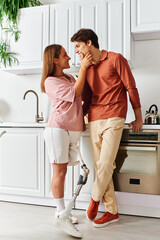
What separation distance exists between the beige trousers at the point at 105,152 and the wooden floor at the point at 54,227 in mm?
182

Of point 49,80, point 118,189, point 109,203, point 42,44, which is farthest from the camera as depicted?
point 42,44

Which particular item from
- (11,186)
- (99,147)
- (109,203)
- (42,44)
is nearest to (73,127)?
(99,147)

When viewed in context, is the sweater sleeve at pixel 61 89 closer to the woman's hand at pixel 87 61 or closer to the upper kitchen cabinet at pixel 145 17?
the woman's hand at pixel 87 61

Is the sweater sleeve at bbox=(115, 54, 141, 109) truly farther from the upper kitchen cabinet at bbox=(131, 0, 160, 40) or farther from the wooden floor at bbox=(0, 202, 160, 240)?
the wooden floor at bbox=(0, 202, 160, 240)

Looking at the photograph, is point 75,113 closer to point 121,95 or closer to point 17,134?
point 121,95

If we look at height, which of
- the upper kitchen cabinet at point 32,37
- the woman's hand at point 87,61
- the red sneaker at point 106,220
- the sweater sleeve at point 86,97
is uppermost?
the upper kitchen cabinet at point 32,37

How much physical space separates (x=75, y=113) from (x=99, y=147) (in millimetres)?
375

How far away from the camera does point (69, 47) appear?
265cm

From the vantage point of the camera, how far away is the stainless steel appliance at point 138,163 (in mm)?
2135

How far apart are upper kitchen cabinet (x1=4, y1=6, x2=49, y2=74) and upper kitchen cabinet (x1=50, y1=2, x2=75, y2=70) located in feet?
0.23

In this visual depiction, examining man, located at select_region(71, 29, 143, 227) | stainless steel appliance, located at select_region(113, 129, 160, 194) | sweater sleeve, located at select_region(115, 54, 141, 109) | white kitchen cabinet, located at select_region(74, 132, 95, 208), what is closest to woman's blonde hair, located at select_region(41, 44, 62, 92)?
man, located at select_region(71, 29, 143, 227)

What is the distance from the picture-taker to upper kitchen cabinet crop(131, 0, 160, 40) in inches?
93.5

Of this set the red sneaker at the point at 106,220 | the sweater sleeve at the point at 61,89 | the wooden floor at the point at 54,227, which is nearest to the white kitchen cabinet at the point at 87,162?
the wooden floor at the point at 54,227

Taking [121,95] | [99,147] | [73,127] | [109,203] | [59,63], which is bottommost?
[109,203]
